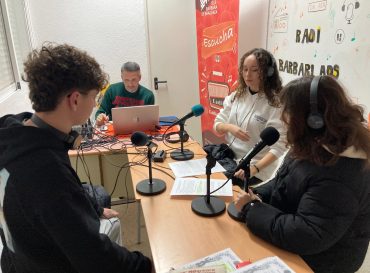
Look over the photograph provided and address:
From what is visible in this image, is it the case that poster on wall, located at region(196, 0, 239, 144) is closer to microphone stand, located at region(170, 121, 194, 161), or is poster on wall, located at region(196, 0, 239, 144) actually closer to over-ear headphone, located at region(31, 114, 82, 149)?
microphone stand, located at region(170, 121, 194, 161)

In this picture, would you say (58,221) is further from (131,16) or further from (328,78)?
(131,16)

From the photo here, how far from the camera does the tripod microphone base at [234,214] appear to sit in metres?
1.26

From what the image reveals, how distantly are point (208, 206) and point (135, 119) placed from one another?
1.24 m

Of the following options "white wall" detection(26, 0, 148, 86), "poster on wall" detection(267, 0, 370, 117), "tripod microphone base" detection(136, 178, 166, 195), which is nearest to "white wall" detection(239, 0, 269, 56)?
"poster on wall" detection(267, 0, 370, 117)

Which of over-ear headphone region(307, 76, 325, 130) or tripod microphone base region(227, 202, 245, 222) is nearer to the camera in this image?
over-ear headphone region(307, 76, 325, 130)

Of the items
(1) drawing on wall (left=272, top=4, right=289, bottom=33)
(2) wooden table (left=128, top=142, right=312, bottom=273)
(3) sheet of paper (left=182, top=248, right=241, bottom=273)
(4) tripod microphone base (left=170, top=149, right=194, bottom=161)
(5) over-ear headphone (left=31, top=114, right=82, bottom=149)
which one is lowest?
(4) tripod microphone base (left=170, top=149, right=194, bottom=161)

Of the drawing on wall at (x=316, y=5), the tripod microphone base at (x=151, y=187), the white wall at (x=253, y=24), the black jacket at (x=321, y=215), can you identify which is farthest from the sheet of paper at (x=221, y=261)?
the white wall at (x=253, y=24)

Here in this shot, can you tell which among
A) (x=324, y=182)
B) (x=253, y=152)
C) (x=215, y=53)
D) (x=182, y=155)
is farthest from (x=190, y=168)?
(x=215, y=53)

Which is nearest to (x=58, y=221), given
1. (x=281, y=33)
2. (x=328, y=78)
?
(x=328, y=78)

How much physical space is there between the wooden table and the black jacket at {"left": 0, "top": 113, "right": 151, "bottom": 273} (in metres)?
0.22

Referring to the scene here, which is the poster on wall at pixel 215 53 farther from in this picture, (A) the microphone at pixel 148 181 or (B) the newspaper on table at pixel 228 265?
(B) the newspaper on table at pixel 228 265

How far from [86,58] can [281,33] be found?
2.08m

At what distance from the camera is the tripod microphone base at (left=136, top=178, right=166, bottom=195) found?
4.95ft

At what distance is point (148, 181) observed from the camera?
163cm
